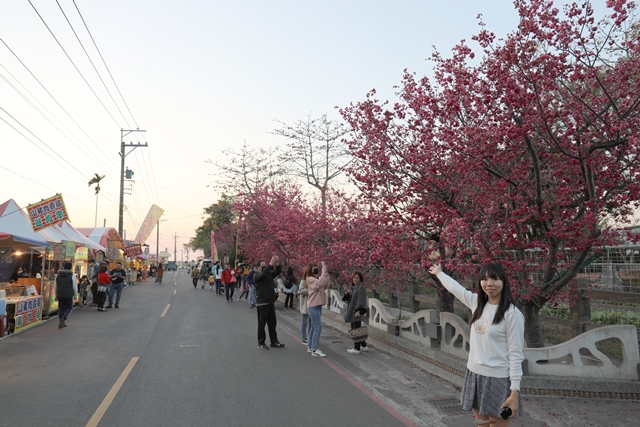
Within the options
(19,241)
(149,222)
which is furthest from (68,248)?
(149,222)

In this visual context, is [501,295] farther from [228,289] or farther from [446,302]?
[228,289]

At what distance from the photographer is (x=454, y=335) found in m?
7.69

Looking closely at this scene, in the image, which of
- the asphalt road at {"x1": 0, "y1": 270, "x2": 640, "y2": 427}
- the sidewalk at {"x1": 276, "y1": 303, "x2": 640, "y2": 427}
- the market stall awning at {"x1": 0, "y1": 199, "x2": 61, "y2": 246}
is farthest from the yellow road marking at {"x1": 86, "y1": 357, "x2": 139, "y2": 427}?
the market stall awning at {"x1": 0, "y1": 199, "x2": 61, "y2": 246}

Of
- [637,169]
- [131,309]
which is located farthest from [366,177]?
[131,309]

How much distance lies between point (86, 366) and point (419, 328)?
19.3ft

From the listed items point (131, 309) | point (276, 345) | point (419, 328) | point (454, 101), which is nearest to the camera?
point (454, 101)

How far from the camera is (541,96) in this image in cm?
652

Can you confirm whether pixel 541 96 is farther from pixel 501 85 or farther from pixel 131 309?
pixel 131 309

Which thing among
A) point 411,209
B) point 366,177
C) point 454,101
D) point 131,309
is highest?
point 454,101

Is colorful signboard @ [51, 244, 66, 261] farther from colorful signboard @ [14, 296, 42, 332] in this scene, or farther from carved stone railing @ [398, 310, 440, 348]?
carved stone railing @ [398, 310, 440, 348]

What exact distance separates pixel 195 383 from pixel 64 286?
8142 mm

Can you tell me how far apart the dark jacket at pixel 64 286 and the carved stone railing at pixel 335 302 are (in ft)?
24.3

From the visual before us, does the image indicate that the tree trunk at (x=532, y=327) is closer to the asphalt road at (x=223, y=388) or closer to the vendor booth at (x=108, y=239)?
the asphalt road at (x=223, y=388)

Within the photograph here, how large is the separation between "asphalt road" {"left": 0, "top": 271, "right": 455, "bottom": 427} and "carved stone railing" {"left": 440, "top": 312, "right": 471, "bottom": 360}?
0.60 metres
